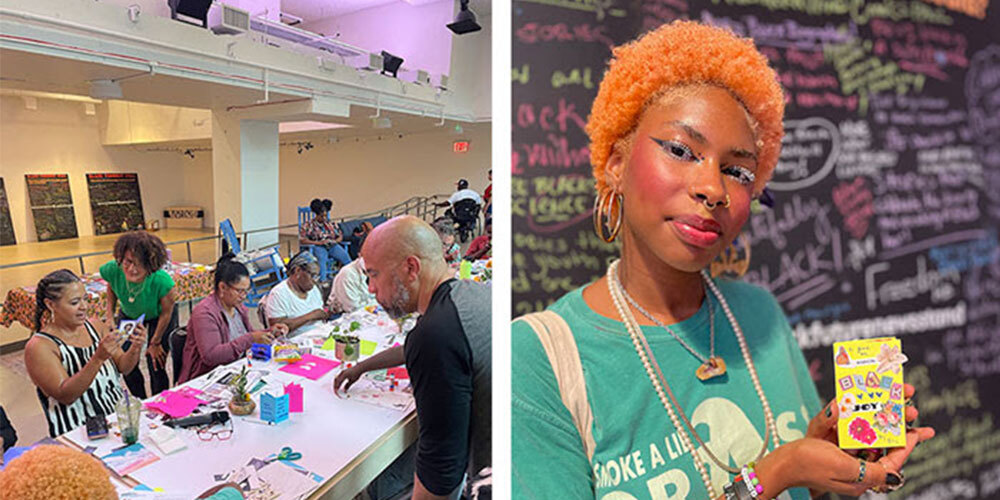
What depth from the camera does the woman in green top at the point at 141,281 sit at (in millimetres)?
953

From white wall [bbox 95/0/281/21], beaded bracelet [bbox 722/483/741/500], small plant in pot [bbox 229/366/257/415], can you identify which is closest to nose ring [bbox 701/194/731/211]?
beaded bracelet [bbox 722/483/741/500]

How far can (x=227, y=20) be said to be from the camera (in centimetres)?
156

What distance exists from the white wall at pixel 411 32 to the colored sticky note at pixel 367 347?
138 cm

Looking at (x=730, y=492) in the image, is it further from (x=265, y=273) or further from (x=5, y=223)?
(x=265, y=273)

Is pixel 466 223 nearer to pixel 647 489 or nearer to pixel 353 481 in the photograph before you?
pixel 353 481

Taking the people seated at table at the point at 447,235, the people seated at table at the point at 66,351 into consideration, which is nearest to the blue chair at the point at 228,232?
the people seated at table at the point at 66,351

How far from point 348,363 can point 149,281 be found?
1027 mm

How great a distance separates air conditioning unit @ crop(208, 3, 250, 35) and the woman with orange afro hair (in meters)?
1.41

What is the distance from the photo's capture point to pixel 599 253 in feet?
1.99

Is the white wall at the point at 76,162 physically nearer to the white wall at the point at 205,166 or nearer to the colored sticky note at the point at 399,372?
the white wall at the point at 205,166

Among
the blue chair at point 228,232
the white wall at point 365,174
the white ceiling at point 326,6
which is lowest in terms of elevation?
the blue chair at point 228,232

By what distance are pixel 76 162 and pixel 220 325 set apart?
86cm

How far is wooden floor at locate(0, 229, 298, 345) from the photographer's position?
83 centimetres

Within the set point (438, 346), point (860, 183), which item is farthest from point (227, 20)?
point (860, 183)
